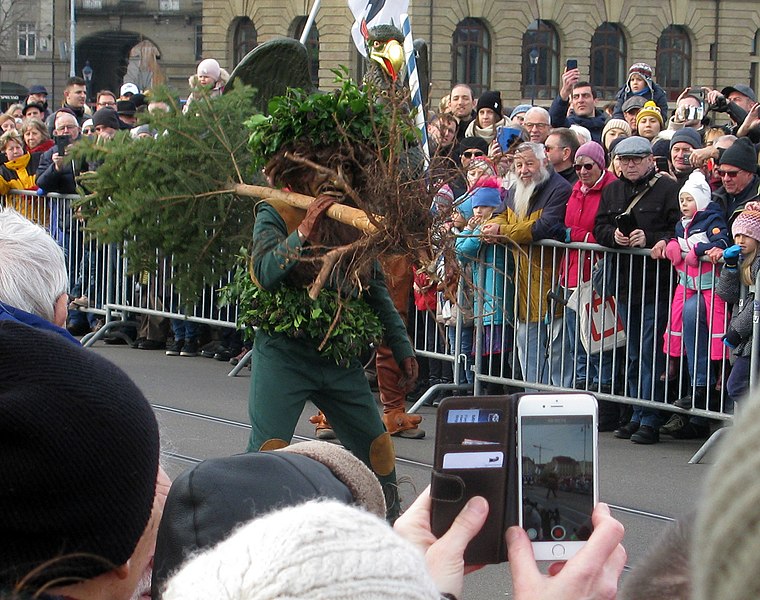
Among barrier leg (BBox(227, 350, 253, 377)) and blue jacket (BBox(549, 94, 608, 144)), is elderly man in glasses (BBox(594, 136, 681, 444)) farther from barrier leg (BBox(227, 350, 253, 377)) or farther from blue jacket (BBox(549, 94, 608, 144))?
blue jacket (BBox(549, 94, 608, 144))

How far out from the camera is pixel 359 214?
4660 millimetres

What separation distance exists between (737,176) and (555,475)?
6279mm

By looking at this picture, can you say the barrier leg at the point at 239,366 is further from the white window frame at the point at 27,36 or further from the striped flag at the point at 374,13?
the white window frame at the point at 27,36

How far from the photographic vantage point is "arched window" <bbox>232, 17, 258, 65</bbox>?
192ft

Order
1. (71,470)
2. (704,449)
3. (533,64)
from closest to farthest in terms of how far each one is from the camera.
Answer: (71,470)
(704,449)
(533,64)

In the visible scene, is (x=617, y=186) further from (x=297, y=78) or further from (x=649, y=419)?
(x=297, y=78)

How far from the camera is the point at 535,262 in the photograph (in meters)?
8.40

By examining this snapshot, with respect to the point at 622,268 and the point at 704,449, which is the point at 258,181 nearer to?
the point at 622,268

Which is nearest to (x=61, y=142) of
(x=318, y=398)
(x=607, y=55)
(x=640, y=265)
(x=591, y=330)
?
(x=591, y=330)

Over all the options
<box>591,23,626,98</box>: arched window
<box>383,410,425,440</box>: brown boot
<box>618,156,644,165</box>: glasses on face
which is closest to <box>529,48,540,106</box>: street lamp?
<box>591,23,626,98</box>: arched window

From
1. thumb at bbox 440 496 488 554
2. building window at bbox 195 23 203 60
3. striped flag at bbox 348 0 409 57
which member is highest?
building window at bbox 195 23 203 60

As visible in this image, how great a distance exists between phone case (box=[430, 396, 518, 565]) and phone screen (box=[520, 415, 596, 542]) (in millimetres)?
26

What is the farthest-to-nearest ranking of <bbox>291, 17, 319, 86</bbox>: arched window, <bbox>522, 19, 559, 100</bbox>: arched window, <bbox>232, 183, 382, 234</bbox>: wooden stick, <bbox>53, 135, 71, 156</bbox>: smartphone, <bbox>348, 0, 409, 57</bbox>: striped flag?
<bbox>522, 19, 559, 100</bbox>: arched window → <bbox>291, 17, 319, 86</bbox>: arched window → <bbox>53, 135, 71, 156</bbox>: smartphone → <bbox>348, 0, 409, 57</bbox>: striped flag → <bbox>232, 183, 382, 234</bbox>: wooden stick

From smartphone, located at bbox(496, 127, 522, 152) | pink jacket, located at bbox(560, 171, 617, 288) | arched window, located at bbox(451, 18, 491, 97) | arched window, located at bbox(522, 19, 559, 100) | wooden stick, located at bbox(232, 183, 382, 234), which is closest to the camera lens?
wooden stick, located at bbox(232, 183, 382, 234)
